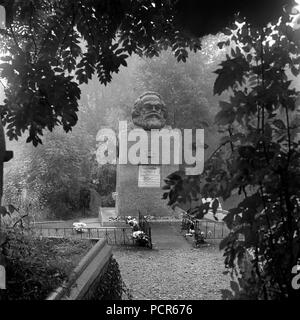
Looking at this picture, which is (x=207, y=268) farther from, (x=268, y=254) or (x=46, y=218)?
(x=46, y=218)

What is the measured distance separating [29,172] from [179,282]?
36.8ft

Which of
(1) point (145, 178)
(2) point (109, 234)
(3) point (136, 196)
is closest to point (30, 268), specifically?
(2) point (109, 234)

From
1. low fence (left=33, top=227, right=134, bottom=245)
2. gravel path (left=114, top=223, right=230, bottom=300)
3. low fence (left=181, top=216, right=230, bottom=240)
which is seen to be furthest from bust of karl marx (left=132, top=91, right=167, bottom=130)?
gravel path (left=114, top=223, right=230, bottom=300)

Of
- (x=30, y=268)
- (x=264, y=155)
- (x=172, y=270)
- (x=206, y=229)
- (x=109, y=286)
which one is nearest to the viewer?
(x=264, y=155)

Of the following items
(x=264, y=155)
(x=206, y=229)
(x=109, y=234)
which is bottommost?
(x=109, y=234)

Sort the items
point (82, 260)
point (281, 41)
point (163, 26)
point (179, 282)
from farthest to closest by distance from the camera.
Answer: point (179, 282) → point (82, 260) → point (163, 26) → point (281, 41)

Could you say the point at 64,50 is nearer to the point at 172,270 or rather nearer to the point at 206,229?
the point at 172,270

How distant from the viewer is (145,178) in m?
13.1

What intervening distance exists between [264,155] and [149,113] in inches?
457

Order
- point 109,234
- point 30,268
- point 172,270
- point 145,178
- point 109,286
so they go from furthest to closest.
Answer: point 145,178 → point 109,234 → point 172,270 → point 109,286 → point 30,268

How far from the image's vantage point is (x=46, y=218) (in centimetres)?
1616

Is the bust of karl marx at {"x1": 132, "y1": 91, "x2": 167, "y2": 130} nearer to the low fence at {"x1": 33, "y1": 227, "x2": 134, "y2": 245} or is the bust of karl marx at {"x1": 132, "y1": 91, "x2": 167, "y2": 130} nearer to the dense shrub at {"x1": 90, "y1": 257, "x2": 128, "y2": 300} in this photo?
the low fence at {"x1": 33, "y1": 227, "x2": 134, "y2": 245}

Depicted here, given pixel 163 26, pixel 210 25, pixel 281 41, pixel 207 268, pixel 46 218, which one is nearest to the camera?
pixel 210 25
